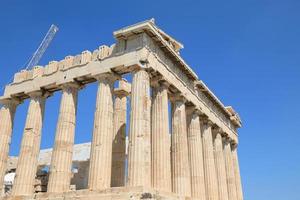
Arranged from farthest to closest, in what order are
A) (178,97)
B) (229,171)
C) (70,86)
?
(229,171) → (178,97) → (70,86)

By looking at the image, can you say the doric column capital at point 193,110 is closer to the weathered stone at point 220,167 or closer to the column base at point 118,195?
the weathered stone at point 220,167

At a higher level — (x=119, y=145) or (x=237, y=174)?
(x=237, y=174)

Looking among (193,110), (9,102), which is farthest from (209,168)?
(9,102)

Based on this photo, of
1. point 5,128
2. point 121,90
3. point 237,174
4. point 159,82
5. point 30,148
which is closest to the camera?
point 159,82

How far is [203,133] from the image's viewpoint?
1323 inches

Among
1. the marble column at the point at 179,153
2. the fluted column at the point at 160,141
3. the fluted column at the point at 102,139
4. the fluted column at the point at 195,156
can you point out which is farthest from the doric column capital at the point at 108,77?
the fluted column at the point at 195,156

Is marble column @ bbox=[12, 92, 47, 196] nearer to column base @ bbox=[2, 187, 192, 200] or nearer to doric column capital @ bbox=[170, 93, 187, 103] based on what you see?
column base @ bbox=[2, 187, 192, 200]

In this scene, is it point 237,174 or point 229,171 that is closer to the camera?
point 229,171

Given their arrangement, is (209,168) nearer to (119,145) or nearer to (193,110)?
(193,110)

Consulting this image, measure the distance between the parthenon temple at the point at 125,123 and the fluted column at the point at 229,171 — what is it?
3253 millimetres

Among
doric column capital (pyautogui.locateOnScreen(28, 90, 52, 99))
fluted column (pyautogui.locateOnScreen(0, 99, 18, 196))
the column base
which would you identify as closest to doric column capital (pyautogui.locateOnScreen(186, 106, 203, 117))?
the column base

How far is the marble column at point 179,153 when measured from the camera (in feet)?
84.1

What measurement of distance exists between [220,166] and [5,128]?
21.0 metres

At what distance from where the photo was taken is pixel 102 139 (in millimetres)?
23250
